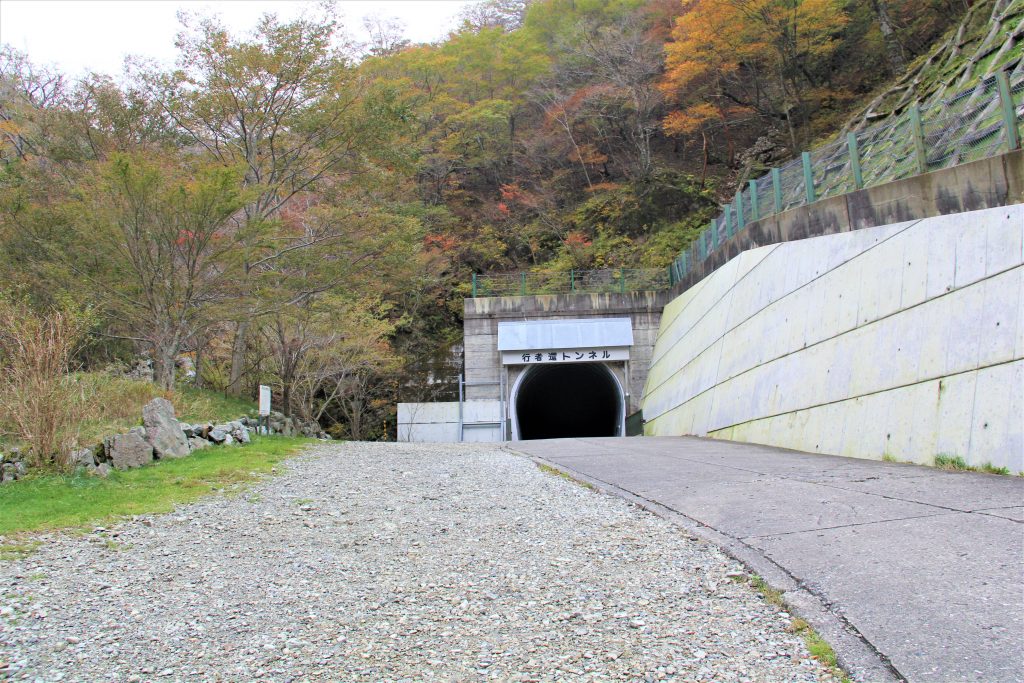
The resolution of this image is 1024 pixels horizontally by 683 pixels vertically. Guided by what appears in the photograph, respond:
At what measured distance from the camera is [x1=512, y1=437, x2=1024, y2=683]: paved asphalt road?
2598 mm

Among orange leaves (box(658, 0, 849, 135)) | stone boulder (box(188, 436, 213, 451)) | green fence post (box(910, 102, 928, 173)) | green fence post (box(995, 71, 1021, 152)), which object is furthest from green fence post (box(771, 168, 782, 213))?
orange leaves (box(658, 0, 849, 135))

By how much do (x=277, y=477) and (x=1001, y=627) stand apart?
277 inches

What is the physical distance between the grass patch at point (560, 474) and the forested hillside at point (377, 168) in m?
6.17

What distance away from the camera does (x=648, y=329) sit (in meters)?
22.4

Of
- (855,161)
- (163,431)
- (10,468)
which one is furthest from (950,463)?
(10,468)

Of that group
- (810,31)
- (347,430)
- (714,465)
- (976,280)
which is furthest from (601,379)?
(976,280)

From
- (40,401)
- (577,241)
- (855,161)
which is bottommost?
(40,401)

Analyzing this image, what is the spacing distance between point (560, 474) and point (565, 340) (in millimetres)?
14205

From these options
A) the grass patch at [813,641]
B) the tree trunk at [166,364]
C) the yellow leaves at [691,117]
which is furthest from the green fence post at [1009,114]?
the yellow leaves at [691,117]

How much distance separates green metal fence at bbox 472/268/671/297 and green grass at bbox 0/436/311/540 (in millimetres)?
14684

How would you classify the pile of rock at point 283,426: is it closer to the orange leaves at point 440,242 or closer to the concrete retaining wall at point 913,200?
the concrete retaining wall at point 913,200

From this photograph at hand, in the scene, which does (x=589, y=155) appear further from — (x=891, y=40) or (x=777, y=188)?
(x=777, y=188)

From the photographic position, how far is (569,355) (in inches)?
874

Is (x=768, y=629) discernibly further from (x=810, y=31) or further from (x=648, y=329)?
(x=810, y=31)
